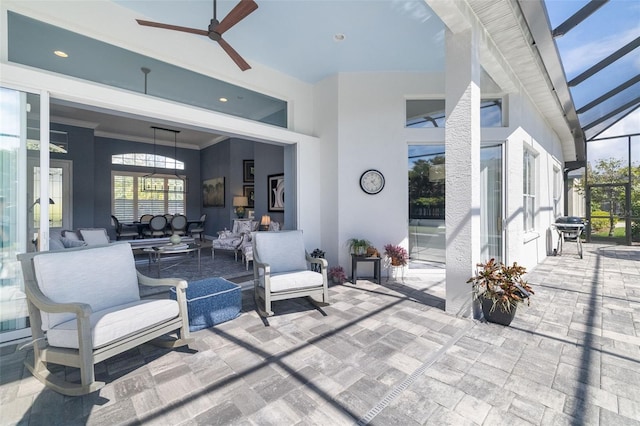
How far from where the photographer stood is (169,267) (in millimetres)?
5613

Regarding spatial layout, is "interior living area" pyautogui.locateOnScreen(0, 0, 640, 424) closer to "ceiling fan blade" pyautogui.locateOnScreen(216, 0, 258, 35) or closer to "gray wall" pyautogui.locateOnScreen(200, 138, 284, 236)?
"ceiling fan blade" pyautogui.locateOnScreen(216, 0, 258, 35)

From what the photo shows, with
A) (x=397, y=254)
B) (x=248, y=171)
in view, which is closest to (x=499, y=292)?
(x=397, y=254)

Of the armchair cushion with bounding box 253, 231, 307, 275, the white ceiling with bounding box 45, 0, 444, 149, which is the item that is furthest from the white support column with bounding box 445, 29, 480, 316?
the armchair cushion with bounding box 253, 231, 307, 275

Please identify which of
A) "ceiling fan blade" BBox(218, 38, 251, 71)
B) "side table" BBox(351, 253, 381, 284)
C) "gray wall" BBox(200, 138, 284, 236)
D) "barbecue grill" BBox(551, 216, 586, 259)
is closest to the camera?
"ceiling fan blade" BBox(218, 38, 251, 71)

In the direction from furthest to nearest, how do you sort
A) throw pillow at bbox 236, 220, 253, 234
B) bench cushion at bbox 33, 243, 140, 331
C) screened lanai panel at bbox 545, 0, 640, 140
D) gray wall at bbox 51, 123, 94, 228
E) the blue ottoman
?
gray wall at bbox 51, 123, 94, 228 < throw pillow at bbox 236, 220, 253, 234 < screened lanai panel at bbox 545, 0, 640, 140 < the blue ottoman < bench cushion at bbox 33, 243, 140, 331

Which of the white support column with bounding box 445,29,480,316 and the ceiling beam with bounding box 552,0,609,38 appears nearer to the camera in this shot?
the white support column with bounding box 445,29,480,316

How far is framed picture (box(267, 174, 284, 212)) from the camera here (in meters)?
7.09

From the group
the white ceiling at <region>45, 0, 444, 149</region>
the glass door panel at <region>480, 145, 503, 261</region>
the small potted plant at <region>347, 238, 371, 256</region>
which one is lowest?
the small potted plant at <region>347, 238, 371, 256</region>

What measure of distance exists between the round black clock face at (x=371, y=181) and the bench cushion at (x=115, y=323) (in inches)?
136

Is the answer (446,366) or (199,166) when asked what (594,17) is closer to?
(446,366)

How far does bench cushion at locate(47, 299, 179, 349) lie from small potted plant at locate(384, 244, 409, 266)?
3287 millimetres

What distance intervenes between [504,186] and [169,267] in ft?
20.5

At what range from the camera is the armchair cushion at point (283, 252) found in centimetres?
357

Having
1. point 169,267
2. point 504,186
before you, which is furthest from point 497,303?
point 169,267
